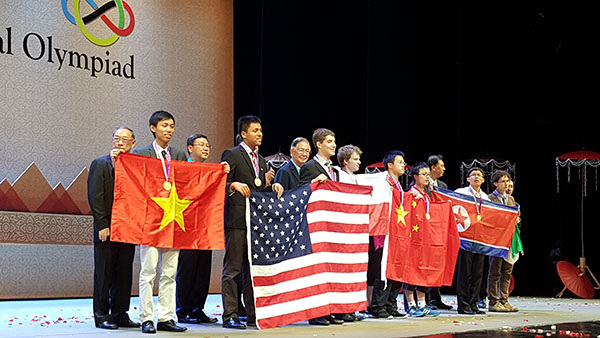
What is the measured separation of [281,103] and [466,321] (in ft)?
16.0

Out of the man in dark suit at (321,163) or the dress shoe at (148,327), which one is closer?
the dress shoe at (148,327)

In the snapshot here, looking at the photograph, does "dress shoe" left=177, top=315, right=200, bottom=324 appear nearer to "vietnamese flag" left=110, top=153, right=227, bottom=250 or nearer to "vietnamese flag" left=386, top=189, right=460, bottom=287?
"vietnamese flag" left=110, top=153, right=227, bottom=250

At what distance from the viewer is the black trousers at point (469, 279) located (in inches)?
277

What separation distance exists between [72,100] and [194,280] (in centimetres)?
388

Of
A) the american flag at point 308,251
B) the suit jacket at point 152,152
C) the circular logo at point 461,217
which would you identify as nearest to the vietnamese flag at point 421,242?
the circular logo at point 461,217

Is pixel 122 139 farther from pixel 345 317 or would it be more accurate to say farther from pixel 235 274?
pixel 345 317

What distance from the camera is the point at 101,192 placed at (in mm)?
5152

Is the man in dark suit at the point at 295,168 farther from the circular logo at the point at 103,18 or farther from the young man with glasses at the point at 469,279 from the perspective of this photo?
the circular logo at the point at 103,18

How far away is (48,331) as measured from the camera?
189 inches

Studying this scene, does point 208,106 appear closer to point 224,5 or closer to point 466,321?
point 224,5

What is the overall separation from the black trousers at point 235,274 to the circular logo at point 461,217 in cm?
244

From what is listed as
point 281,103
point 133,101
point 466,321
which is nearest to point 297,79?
point 281,103

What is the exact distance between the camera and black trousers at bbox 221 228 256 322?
5.27 metres

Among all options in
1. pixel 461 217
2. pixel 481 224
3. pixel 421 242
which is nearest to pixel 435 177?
pixel 461 217
